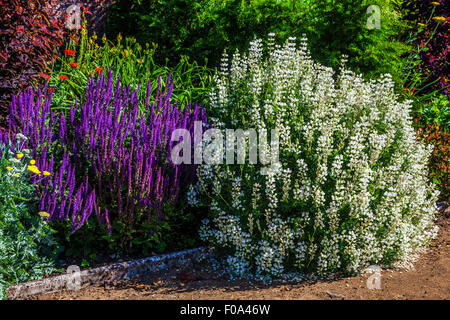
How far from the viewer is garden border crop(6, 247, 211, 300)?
3.43 meters

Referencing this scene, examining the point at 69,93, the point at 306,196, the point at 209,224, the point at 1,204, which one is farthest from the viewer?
the point at 69,93

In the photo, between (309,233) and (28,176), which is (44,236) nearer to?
(28,176)

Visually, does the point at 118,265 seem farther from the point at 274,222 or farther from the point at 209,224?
the point at 274,222

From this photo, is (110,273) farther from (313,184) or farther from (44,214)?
(313,184)

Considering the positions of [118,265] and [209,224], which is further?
[209,224]

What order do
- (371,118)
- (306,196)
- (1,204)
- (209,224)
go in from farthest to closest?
(209,224)
(371,118)
(306,196)
(1,204)

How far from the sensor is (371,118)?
3990mm

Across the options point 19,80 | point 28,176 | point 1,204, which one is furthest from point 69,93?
point 1,204

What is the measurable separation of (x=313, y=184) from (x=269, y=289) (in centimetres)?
90

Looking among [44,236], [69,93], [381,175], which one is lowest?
[44,236]

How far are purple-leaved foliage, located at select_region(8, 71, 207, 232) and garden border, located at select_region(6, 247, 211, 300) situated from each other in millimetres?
353

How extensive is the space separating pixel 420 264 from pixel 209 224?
6.23ft

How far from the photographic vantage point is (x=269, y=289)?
3566 millimetres

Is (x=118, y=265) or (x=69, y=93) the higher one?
(x=69, y=93)
